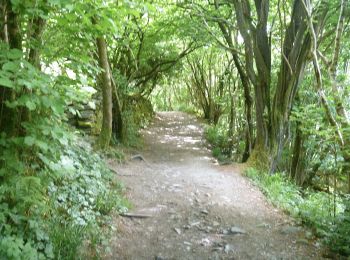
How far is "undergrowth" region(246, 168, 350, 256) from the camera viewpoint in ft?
12.6

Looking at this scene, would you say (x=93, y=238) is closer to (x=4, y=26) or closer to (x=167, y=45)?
(x=4, y=26)

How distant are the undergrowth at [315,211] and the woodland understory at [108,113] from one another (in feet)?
0.06

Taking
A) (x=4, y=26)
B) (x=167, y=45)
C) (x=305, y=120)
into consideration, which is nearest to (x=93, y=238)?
(x=4, y=26)

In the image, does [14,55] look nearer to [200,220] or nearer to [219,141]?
[200,220]

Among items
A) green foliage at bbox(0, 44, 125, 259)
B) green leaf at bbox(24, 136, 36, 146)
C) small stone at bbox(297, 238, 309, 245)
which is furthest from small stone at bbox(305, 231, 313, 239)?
green leaf at bbox(24, 136, 36, 146)

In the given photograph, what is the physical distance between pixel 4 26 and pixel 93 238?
91.3 inches

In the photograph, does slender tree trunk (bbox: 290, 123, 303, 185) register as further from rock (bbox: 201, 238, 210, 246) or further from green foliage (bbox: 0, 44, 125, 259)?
green foliage (bbox: 0, 44, 125, 259)

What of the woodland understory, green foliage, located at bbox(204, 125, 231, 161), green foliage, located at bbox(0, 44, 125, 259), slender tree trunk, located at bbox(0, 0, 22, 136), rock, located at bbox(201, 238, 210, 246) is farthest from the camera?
green foliage, located at bbox(204, 125, 231, 161)

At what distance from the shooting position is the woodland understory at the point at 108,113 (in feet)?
9.64

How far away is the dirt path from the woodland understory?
1.02 ft

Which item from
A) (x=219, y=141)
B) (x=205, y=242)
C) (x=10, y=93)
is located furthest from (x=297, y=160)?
(x=10, y=93)

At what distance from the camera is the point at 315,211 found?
4984 millimetres

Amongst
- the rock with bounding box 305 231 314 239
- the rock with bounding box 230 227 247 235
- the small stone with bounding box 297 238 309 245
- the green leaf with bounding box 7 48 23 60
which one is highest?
the green leaf with bounding box 7 48 23 60

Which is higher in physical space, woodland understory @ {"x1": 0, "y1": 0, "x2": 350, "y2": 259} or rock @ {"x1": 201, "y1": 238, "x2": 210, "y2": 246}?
woodland understory @ {"x1": 0, "y1": 0, "x2": 350, "y2": 259}
